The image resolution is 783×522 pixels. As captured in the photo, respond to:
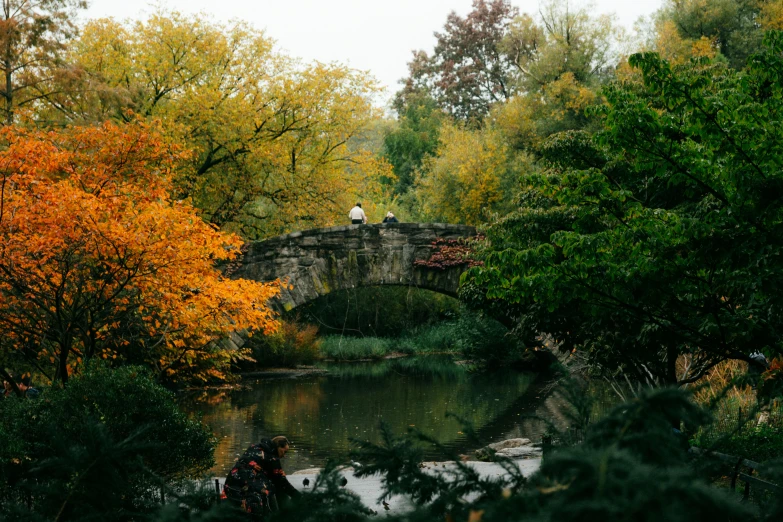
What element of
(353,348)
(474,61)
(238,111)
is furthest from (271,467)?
(474,61)

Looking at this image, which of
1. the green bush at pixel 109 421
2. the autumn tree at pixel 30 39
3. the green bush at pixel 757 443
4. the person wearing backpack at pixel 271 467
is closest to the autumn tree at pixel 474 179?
the autumn tree at pixel 30 39

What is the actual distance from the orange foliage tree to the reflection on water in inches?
95.6

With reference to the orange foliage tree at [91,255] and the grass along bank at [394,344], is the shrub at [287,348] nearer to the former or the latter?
the grass along bank at [394,344]

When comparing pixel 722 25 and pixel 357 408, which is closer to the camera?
pixel 357 408

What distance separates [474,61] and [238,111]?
22.8 metres

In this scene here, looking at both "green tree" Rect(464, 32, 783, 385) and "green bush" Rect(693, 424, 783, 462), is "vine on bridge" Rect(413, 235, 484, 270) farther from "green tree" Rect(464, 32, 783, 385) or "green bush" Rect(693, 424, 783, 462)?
"green bush" Rect(693, 424, 783, 462)

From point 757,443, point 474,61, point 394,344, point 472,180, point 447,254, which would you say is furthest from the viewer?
point 474,61

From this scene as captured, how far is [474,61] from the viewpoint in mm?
41719

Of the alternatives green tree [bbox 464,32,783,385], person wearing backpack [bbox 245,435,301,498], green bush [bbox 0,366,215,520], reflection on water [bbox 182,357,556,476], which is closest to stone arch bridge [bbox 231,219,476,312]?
reflection on water [bbox 182,357,556,476]

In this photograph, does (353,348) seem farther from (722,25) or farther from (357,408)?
(722,25)

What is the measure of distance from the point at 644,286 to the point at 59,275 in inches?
261

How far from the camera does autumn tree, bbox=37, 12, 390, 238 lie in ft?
69.7

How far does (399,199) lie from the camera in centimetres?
4319

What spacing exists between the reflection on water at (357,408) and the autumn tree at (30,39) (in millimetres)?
7129
